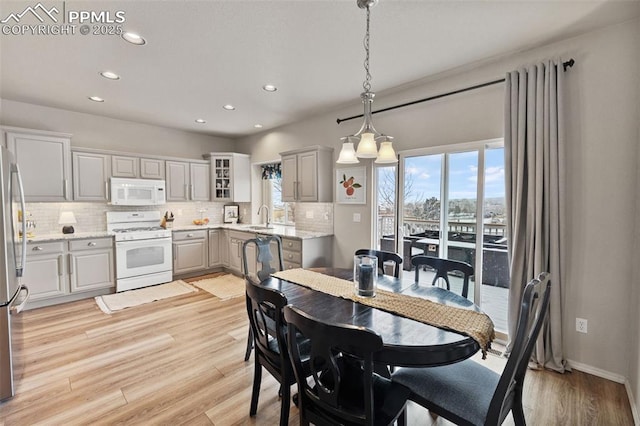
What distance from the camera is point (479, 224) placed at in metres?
3.02

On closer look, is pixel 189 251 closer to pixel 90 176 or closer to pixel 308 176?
pixel 90 176

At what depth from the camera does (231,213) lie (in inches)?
Result: 247

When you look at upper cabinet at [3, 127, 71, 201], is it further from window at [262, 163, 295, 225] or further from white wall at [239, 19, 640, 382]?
white wall at [239, 19, 640, 382]

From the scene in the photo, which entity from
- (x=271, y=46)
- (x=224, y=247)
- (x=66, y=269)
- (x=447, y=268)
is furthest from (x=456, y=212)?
(x=66, y=269)

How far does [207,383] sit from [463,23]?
3396 millimetres

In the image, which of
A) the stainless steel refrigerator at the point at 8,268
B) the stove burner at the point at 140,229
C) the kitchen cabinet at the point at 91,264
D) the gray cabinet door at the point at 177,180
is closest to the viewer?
the stainless steel refrigerator at the point at 8,268

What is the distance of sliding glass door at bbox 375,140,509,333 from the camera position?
298cm

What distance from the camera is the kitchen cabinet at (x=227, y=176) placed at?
5.76 meters

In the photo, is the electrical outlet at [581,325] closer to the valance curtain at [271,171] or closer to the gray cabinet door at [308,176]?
the gray cabinet door at [308,176]

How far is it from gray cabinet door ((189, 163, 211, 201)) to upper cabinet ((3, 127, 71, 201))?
5.85ft

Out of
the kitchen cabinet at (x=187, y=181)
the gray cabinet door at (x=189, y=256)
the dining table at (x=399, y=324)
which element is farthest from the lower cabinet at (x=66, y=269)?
the dining table at (x=399, y=324)

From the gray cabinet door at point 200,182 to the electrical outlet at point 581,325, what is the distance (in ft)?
18.3

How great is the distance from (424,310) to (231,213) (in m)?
5.19

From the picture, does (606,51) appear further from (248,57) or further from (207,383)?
(207,383)
